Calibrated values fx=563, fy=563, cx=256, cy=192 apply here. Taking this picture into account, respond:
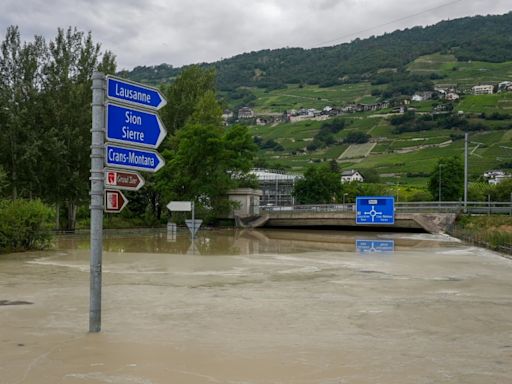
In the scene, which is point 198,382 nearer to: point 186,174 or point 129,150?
point 129,150

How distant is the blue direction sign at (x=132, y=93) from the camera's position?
29.1 feet

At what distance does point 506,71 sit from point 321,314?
182 meters

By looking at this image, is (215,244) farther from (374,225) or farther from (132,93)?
(132,93)

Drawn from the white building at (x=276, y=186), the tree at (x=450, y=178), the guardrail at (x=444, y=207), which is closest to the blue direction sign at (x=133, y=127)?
the guardrail at (x=444, y=207)

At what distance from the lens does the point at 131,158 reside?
29.2ft

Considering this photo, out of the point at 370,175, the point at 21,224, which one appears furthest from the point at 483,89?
the point at 21,224

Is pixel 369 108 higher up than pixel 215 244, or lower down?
higher up

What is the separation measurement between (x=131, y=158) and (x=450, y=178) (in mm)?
74178

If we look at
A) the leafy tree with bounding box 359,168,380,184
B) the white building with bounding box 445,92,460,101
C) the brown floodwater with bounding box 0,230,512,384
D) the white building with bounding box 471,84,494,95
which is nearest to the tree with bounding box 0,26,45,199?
the brown floodwater with bounding box 0,230,512,384

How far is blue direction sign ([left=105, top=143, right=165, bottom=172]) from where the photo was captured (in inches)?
344

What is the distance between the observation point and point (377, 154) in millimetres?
129000

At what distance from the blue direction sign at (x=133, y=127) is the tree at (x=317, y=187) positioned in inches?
3112

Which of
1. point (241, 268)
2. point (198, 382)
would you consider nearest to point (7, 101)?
point (241, 268)

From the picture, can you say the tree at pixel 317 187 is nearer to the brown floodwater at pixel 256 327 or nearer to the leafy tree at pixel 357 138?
the leafy tree at pixel 357 138
